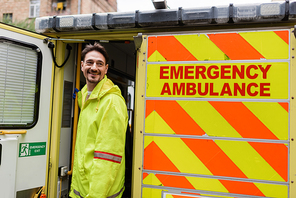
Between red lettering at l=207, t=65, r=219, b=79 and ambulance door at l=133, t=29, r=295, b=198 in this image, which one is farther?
red lettering at l=207, t=65, r=219, b=79

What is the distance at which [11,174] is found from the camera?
2.29 meters

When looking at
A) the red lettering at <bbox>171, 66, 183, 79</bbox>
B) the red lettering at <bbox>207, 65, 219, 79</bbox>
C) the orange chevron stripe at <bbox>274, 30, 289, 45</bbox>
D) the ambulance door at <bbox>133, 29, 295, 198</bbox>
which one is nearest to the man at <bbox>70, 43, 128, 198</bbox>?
the ambulance door at <bbox>133, 29, 295, 198</bbox>

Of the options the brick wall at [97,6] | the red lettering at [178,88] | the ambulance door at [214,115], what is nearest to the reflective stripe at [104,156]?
the ambulance door at [214,115]

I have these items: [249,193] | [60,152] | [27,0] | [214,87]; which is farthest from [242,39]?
[27,0]

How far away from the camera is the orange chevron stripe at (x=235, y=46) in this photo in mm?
2139

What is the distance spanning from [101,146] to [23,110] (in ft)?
3.18

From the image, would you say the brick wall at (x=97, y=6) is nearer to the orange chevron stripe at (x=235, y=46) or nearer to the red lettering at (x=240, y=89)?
the orange chevron stripe at (x=235, y=46)

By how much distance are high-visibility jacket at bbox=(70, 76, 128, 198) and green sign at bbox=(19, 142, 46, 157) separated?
478 millimetres

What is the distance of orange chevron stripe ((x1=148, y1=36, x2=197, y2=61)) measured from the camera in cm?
226

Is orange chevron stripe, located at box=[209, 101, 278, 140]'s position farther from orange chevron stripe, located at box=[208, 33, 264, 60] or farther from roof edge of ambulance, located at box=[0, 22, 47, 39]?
roof edge of ambulance, located at box=[0, 22, 47, 39]

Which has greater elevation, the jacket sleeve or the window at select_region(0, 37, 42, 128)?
the window at select_region(0, 37, 42, 128)

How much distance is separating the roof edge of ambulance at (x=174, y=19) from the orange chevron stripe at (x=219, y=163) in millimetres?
1087

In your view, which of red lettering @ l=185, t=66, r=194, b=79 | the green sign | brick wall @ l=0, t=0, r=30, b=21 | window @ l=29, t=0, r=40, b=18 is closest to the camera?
red lettering @ l=185, t=66, r=194, b=79

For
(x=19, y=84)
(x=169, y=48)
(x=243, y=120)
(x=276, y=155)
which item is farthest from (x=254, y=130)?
(x=19, y=84)
